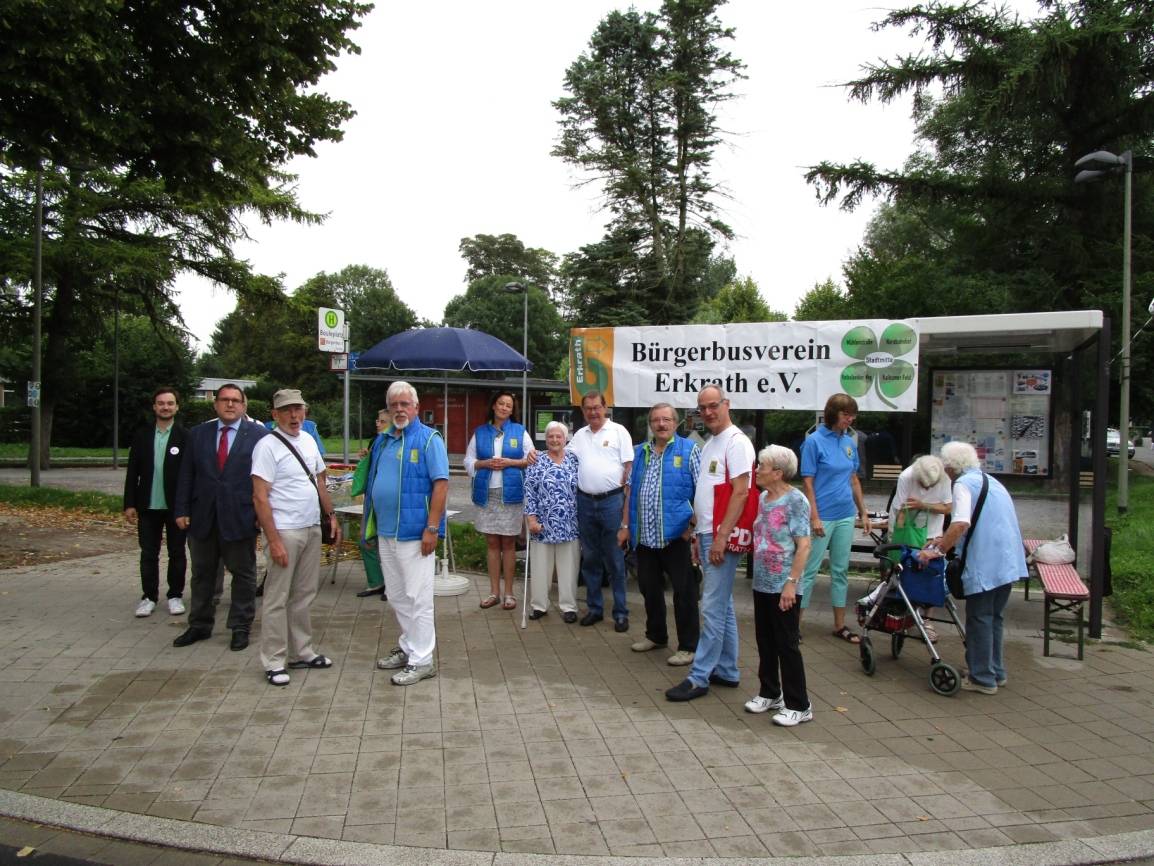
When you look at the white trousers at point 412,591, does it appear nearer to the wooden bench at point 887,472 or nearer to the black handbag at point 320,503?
the black handbag at point 320,503

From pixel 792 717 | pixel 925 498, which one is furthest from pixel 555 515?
pixel 925 498

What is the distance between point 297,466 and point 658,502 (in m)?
2.40

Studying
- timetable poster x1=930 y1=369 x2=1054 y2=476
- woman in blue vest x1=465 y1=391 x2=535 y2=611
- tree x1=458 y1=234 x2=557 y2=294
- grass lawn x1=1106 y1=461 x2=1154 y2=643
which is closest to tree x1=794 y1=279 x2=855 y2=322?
grass lawn x1=1106 y1=461 x2=1154 y2=643

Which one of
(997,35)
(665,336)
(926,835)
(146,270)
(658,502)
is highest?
(997,35)

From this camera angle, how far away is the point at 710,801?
385 cm

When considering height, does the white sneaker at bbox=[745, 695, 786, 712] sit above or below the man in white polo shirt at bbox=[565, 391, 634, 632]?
below

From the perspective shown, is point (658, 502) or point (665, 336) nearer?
point (658, 502)

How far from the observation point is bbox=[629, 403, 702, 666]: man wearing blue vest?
5.72 m

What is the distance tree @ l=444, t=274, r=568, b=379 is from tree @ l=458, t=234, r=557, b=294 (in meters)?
16.0

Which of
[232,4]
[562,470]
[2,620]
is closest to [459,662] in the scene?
[562,470]

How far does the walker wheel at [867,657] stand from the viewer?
18.5ft

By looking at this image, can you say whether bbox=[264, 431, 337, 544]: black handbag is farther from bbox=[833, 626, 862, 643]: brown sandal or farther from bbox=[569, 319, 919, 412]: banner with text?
bbox=[833, 626, 862, 643]: brown sandal

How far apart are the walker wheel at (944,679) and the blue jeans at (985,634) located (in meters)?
0.17

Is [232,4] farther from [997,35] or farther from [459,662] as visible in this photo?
[997,35]
